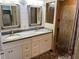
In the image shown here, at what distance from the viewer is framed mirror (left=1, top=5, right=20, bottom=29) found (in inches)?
99.1

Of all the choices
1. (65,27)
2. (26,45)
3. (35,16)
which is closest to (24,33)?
(26,45)

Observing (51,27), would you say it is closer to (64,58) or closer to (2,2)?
(64,58)

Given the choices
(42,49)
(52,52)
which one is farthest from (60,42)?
(42,49)

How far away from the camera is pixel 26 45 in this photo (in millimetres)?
2551

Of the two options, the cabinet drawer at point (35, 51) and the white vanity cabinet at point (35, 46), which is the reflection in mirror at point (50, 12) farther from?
the cabinet drawer at point (35, 51)

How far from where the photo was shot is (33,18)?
324cm

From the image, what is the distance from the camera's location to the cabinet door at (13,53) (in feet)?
7.18

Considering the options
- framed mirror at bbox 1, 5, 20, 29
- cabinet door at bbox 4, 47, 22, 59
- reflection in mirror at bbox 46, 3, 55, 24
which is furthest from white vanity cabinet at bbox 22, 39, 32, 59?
reflection in mirror at bbox 46, 3, 55, 24

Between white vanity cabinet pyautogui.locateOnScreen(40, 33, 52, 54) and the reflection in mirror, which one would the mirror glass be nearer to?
the reflection in mirror

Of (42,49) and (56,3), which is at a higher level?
(56,3)

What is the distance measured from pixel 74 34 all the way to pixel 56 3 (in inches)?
105

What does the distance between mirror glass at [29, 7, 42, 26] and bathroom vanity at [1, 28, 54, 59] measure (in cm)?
60

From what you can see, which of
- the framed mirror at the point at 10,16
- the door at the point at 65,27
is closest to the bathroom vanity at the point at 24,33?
the framed mirror at the point at 10,16

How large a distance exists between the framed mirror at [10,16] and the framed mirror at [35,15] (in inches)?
18.4
